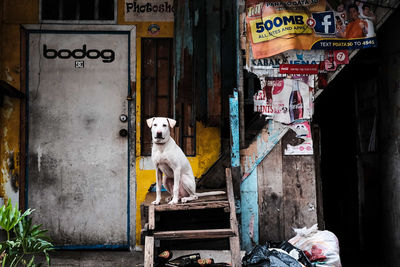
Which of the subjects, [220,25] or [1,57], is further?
[1,57]

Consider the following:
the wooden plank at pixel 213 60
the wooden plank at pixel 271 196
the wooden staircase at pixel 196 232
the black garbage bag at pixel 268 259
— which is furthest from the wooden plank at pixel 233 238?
the wooden plank at pixel 213 60

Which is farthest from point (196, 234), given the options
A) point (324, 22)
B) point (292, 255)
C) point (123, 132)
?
point (324, 22)

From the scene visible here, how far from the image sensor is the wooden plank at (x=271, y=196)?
4.57 metres

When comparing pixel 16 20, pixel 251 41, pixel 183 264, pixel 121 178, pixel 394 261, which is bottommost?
pixel 394 261

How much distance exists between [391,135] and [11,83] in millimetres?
4988

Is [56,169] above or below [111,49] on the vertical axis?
below

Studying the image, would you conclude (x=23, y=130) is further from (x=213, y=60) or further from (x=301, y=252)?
(x=301, y=252)

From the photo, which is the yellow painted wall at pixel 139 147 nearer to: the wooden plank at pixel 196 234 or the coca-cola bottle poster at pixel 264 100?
the coca-cola bottle poster at pixel 264 100

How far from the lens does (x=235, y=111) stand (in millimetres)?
4461

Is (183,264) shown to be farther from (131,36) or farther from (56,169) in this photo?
(131,36)

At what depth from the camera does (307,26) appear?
4.62 m

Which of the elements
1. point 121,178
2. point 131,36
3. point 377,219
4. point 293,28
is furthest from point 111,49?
point 377,219

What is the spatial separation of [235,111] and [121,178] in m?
1.89

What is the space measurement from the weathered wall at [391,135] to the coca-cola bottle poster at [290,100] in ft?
4.18
